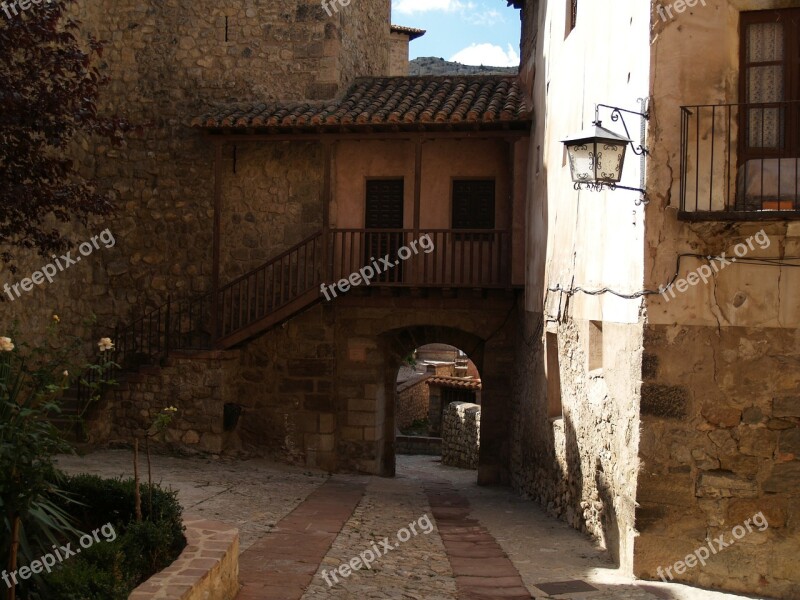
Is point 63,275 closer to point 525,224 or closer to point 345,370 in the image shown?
point 345,370

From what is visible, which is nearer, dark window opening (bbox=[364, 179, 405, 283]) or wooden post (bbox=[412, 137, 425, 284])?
wooden post (bbox=[412, 137, 425, 284])

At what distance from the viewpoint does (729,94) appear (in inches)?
257

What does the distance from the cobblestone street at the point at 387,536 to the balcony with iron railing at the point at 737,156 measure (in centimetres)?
310

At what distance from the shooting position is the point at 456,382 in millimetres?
24641

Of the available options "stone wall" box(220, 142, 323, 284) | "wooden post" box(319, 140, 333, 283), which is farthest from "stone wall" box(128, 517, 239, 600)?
"stone wall" box(220, 142, 323, 284)

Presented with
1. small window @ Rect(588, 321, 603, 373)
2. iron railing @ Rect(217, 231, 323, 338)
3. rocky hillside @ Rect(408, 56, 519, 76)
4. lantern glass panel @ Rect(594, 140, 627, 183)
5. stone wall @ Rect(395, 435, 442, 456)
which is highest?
rocky hillside @ Rect(408, 56, 519, 76)

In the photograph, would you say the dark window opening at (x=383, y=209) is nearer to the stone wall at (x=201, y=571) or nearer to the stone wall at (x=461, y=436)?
the stone wall at (x=461, y=436)

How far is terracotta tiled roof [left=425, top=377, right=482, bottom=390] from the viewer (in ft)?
79.5

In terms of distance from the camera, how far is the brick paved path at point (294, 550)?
613cm

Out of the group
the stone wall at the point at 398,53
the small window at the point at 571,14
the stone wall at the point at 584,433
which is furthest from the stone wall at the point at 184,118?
the stone wall at the point at 398,53

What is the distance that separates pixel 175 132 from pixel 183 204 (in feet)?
4.13

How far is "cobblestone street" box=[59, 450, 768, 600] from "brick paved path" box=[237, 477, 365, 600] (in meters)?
0.02

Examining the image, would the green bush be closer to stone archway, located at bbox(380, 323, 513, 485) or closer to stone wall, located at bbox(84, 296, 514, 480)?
stone wall, located at bbox(84, 296, 514, 480)

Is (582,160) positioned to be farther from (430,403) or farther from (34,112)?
(430,403)
